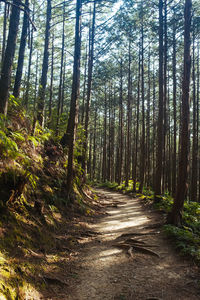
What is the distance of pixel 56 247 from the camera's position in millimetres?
4918

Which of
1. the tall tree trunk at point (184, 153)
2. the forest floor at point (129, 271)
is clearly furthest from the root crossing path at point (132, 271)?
the tall tree trunk at point (184, 153)

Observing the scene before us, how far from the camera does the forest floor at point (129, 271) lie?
3416mm

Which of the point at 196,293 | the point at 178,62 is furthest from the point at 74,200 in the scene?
the point at 178,62

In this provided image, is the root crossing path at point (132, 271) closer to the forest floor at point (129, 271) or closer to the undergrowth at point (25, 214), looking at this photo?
the forest floor at point (129, 271)

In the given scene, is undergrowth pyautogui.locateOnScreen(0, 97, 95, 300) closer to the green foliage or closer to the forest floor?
the forest floor

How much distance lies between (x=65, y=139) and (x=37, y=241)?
21.7 ft

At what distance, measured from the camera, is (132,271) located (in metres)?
4.21

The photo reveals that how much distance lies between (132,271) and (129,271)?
2.5 inches

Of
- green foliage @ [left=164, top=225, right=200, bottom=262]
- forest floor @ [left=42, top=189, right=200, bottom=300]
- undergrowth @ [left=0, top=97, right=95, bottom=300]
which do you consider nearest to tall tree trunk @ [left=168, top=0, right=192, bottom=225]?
green foliage @ [left=164, top=225, right=200, bottom=262]

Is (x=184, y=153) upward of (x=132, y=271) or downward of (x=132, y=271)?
upward

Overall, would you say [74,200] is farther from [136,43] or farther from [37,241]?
[136,43]

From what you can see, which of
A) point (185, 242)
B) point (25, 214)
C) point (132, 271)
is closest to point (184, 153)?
point (185, 242)

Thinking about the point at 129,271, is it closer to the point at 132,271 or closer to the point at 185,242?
the point at 132,271

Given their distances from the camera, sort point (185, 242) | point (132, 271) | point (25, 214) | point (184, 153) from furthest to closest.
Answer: point (184, 153) → point (185, 242) → point (25, 214) → point (132, 271)
